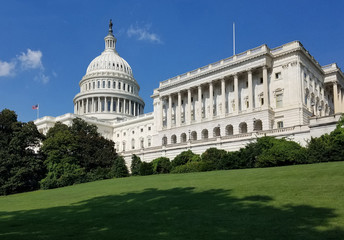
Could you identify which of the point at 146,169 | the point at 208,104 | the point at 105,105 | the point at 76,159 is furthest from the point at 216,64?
the point at 105,105

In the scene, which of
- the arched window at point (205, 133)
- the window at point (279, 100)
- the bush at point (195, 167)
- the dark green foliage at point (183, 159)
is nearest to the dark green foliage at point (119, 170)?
the dark green foliage at point (183, 159)

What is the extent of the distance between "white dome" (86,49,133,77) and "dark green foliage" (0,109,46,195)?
81010 millimetres

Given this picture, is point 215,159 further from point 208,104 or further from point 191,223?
point 191,223

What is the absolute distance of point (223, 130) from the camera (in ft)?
226

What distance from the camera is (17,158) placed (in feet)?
179

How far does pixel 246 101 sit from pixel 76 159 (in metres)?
33.8

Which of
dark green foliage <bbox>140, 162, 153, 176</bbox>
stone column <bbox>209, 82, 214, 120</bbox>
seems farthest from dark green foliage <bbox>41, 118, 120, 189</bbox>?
stone column <bbox>209, 82, 214, 120</bbox>

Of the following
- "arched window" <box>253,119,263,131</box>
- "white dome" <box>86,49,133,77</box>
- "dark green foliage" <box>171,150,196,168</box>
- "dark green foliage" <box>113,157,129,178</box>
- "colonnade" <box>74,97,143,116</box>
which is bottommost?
"dark green foliage" <box>113,157,129,178</box>

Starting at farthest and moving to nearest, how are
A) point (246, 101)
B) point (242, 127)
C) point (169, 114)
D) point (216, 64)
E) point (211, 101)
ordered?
point (169, 114) → point (216, 64) → point (211, 101) → point (246, 101) → point (242, 127)

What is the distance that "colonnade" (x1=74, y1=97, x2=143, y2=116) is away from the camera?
128m

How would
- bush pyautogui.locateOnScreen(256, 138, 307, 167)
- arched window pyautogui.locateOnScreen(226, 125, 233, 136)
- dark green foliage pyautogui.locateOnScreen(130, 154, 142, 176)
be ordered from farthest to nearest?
1. arched window pyautogui.locateOnScreen(226, 125, 233, 136)
2. dark green foliage pyautogui.locateOnScreen(130, 154, 142, 176)
3. bush pyautogui.locateOnScreen(256, 138, 307, 167)

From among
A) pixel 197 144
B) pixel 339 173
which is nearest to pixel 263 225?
pixel 339 173

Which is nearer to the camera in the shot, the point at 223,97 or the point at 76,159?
the point at 76,159

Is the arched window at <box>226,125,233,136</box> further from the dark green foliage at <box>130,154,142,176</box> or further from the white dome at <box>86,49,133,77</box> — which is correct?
the white dome at <box>86,49,133,77</box>
